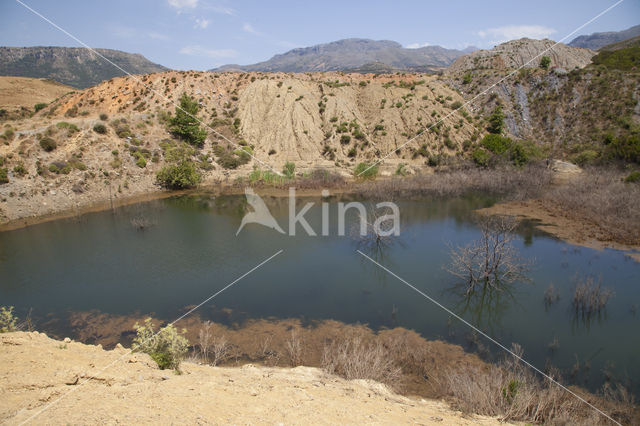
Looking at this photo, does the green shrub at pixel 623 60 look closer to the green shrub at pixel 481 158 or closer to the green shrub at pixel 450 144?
the green shrub at pixel 450 144

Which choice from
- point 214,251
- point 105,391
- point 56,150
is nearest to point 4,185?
point 56,150

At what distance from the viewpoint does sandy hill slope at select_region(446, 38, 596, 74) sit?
57.4 metres

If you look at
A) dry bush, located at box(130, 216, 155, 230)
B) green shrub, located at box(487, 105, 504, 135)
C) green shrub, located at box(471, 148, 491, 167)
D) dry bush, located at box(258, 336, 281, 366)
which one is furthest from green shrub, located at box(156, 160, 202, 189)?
green shrub, located at box(487, 105, 504, 135)

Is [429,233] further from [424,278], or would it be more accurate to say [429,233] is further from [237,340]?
[237,340]

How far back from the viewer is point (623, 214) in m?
19.4

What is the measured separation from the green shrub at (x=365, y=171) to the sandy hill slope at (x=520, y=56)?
31.2 meters

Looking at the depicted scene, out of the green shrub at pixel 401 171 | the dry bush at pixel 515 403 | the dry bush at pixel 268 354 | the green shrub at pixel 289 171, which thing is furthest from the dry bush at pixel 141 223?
the green shrub at pixel 401 171

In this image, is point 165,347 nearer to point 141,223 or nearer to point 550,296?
point 550,296

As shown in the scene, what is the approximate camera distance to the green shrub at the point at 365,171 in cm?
3334

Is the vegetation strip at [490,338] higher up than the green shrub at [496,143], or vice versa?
the green shrub at [496,143]

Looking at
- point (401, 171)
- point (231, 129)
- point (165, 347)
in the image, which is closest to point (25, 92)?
point (231, 129)

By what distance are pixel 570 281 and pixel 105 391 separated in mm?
15505

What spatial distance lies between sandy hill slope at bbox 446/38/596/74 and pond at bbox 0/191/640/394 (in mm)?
46379

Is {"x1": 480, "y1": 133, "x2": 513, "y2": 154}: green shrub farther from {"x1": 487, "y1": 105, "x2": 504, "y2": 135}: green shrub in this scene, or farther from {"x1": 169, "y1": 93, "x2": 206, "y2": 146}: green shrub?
{"x1": 169, "y1": 93, "x2": 206, "y2": 146}: green shrub
